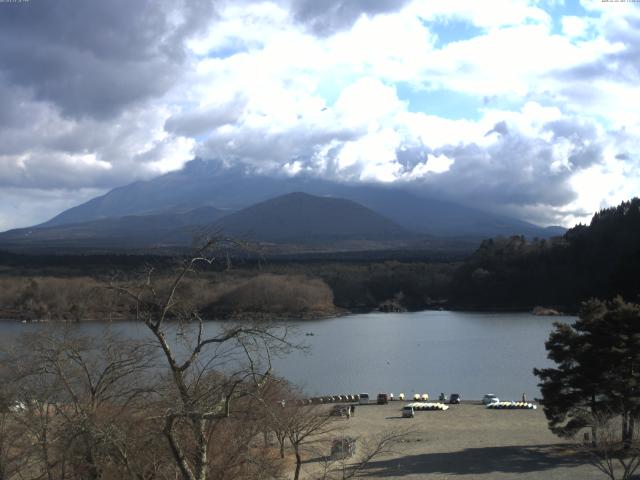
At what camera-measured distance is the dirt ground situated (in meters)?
15.0

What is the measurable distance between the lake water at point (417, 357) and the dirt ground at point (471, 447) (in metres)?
3.32

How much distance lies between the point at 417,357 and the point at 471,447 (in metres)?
18.9

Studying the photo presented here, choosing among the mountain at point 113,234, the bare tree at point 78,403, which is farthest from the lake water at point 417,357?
the mountain at point 113,234

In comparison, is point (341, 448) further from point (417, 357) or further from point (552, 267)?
point (552, 267)

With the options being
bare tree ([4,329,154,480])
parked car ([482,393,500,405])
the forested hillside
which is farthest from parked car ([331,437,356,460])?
the forested hillside

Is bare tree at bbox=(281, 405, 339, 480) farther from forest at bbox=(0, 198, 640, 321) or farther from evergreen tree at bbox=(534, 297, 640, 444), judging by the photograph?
forest at bbox=(0, 198, 640, 321)

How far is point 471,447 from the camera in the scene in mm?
17734

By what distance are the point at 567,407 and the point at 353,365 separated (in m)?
18.6

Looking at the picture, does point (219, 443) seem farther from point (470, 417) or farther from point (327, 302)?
point (327, 302)

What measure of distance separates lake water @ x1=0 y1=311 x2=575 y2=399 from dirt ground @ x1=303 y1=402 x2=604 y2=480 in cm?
332

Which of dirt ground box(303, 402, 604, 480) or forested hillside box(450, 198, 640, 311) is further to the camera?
forested hillside box(450, 198, 640, 311)

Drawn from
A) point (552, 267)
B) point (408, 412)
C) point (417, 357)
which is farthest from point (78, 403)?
point (552, 267)

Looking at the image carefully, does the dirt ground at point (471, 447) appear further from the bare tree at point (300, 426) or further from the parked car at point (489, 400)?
the bare tree at point (300, 426)

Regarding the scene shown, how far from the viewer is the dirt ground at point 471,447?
49.2ft
